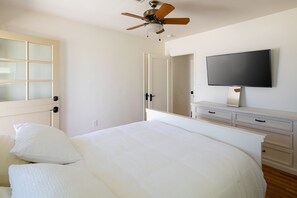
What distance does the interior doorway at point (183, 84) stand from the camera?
195 inches

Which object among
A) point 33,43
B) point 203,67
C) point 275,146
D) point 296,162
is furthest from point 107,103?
point 296,162

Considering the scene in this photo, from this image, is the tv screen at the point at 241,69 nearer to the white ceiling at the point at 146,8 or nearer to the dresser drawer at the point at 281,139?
the white ceiling at the point at 146,8

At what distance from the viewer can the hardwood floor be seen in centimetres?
195

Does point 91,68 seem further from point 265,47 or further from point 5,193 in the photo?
point 265,47

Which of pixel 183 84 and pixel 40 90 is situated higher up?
pixel 183 84

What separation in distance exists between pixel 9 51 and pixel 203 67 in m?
3.44

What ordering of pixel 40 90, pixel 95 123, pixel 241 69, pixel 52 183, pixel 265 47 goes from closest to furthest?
pixel 52 183
pixel 40 90
pixel 265 47
pixel 241 69
pixel 95 123

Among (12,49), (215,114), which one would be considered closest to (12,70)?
(12,49)

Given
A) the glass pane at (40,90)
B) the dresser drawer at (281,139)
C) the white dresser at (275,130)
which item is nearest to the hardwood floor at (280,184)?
the white dresser at (275,130)

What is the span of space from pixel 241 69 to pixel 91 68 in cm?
274

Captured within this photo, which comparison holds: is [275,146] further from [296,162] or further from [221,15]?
[221,15]

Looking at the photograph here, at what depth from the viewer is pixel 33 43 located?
99.3 inches

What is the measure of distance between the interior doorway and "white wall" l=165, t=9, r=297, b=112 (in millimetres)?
1172

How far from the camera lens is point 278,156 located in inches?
98.3
